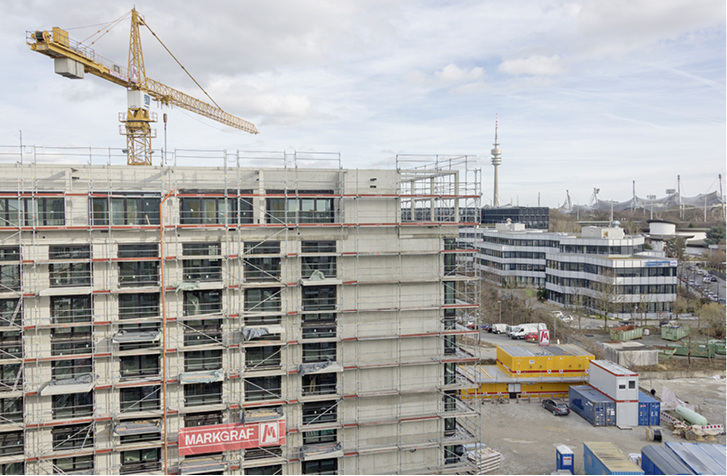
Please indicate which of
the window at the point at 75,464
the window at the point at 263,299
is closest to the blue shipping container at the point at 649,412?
the window at the point at 263,299

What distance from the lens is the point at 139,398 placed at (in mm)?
23359

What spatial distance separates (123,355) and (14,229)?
7.38 metres

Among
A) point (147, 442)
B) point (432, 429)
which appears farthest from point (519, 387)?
point (147, 442)

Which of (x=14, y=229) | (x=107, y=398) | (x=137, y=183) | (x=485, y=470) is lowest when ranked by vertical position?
(x=485, y=470)

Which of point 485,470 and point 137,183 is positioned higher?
point 137,183

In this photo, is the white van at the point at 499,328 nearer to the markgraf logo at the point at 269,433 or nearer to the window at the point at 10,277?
the markgraf logo at the point at 269,433

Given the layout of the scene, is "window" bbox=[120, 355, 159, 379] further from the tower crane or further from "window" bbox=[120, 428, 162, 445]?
the tower crane

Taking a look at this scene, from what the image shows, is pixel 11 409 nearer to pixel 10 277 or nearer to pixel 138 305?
pixel 10 277

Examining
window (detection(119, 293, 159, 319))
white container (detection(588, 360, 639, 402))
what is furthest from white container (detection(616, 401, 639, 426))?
window (detection(119, 293, 159, 319))

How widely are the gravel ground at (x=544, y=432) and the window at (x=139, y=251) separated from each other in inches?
928

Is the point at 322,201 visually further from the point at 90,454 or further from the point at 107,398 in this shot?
the point at 90,454

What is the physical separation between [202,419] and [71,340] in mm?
7144

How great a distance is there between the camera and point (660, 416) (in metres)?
36.8

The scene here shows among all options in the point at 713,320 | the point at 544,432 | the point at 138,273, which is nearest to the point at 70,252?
the point at 138,273
